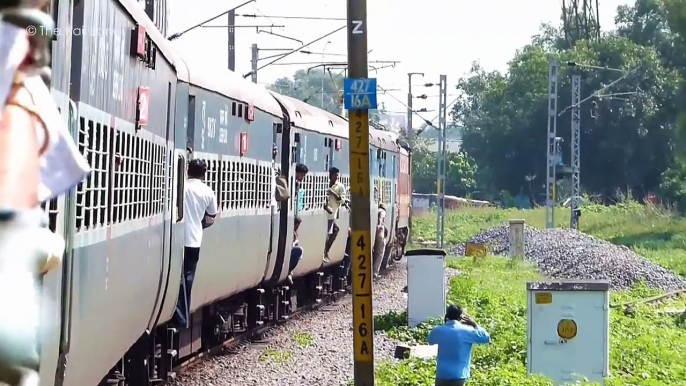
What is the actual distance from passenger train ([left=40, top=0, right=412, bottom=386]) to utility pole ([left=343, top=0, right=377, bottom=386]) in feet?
4.24

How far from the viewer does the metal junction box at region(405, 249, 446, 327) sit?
15.7m

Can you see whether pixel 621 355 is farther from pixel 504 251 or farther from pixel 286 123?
pixel 504 251

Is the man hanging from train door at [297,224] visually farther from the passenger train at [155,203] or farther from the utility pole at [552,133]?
the utility pole at [552,133]

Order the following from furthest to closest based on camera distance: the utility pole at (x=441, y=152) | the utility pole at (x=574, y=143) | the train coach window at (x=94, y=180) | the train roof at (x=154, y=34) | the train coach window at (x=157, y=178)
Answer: the utility pole at (x=574, y=143) → the utility pole at (x=441, y=152) → the train coach window at (x=157, y=178) → the train roof at (x=154, y=34) → the train coach window at (x=94, y=180)

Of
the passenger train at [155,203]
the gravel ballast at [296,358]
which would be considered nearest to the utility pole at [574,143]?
the passenger train at [155,203]

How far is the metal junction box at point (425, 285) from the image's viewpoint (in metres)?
15.7

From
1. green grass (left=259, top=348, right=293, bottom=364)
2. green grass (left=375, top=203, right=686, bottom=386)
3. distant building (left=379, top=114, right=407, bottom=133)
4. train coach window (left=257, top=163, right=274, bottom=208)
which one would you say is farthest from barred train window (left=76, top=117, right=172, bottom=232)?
Answer: distant building (left=379, top=114, right=407, bottom=133)

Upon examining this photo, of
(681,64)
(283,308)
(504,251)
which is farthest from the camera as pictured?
(681,64)

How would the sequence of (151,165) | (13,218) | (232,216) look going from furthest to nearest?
(232,216) < (151,165) < (13,218)

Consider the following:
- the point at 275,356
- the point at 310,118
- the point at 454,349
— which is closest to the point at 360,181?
the point at 454,349

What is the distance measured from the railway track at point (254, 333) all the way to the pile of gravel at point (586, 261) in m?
7.68

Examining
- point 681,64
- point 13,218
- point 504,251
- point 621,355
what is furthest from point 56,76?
point 681,64

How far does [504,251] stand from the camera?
125 ft

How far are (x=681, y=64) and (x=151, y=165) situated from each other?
57257mm
